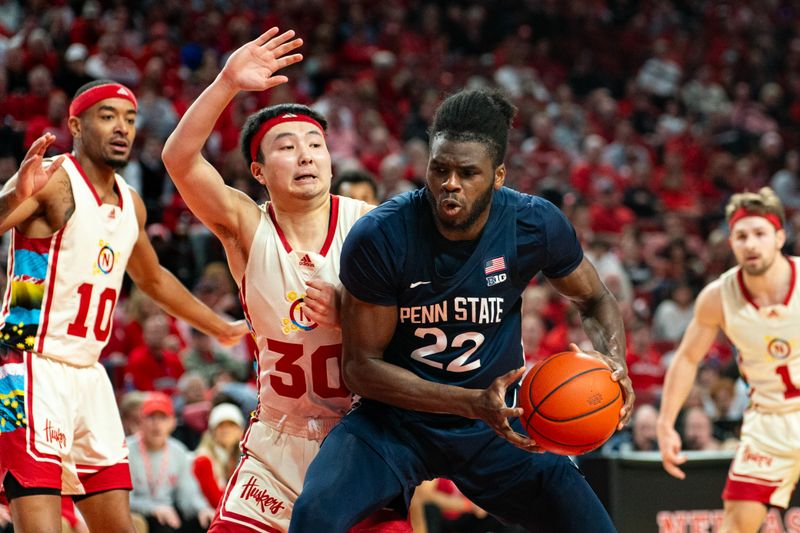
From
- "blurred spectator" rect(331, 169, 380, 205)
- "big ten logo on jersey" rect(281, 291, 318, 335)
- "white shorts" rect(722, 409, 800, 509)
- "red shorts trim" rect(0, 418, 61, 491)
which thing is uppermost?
"blurred spectator" rect(331, 169, 380, 205)

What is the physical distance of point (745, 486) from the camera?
640 centimetres

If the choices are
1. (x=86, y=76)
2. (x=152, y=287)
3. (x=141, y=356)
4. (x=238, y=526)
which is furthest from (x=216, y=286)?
(x=238, y=526)

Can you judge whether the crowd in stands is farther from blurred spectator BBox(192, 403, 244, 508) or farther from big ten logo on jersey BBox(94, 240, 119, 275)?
big ten logo on jersey BBox(94, 240, 119, 275)

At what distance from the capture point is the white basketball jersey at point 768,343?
648 centimetres

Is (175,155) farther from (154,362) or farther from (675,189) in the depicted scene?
(675,189)

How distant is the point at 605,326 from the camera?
4125 millimetres

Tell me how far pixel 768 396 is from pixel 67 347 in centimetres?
409

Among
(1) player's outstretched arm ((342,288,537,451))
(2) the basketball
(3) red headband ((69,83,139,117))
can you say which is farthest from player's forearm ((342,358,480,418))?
(3) red headband ((69,83,139,117))

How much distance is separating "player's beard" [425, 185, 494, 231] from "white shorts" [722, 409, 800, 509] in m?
3.37

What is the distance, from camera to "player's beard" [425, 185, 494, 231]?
3818mm

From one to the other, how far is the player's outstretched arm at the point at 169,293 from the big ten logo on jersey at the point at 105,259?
0.34m

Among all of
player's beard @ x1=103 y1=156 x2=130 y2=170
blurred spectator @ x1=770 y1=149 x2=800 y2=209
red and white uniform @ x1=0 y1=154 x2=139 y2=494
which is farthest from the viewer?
blurred spectator @ x1=770 y1=149 x2=800 y2=209

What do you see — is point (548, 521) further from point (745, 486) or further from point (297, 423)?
point (745, 486)

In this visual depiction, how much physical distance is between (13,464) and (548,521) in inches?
88.2
